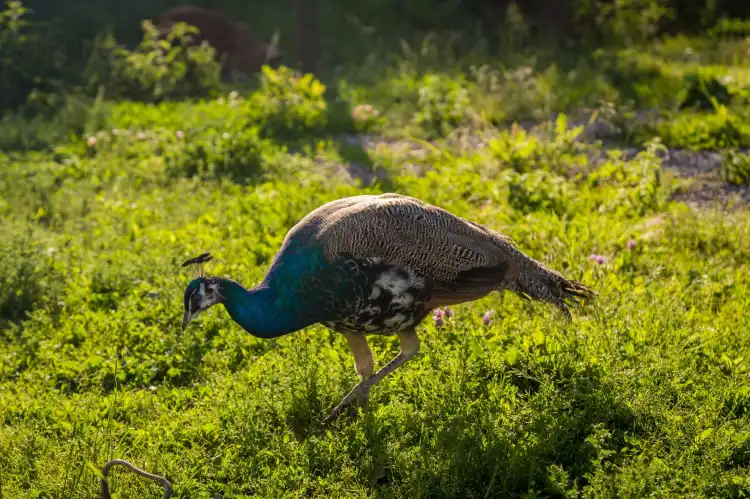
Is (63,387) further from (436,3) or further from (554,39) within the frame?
(436,3)

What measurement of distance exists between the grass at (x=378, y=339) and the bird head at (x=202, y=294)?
28.6 inches

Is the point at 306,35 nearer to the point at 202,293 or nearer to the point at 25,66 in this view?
the point at 25,66

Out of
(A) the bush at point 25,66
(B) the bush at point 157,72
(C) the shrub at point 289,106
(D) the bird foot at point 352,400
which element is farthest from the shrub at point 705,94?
(A) the bush at point 25,66

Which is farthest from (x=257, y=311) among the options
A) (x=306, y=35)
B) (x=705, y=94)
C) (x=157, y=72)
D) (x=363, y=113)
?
(x=306, y=35)

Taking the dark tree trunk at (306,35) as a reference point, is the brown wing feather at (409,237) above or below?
above

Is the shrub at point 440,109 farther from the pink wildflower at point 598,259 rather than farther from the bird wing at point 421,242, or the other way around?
the bird wing at point 421,242

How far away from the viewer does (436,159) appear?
846cm

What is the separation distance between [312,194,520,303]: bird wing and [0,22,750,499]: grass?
0.47 m

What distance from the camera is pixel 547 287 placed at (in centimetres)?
517

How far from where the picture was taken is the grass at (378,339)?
441cm

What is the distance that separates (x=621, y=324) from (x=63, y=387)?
3.33 meters

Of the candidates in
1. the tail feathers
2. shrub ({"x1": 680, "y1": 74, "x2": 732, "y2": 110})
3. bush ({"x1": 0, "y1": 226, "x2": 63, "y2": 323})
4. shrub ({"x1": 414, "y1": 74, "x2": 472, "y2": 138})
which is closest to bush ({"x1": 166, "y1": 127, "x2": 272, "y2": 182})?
shrub ({"x1": 414, "y1": 74, "x2": 472, "y2": 138})

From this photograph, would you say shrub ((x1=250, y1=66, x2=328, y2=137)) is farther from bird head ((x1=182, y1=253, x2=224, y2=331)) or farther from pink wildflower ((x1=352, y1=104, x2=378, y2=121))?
bird head ((x1=182, y1=253, x2=224, y2=331))

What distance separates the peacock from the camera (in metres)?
4.46
